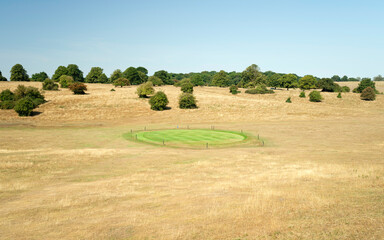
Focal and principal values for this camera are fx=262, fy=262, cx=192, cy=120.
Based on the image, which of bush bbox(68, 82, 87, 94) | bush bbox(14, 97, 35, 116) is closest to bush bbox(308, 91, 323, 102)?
bush bbox(68, 82, 87, 94)

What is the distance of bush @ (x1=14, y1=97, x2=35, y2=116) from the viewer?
242ft

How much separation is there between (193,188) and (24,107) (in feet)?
233

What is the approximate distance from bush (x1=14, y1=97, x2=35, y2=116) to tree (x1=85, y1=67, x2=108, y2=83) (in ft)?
326

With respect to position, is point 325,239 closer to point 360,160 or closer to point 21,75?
point 360,160

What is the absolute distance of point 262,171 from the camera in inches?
1077

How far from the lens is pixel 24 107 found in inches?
2906

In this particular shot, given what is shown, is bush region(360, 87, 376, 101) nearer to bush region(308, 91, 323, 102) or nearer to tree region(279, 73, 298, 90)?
bush region(308, 91, 323, 102)

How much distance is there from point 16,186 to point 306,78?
145462mm

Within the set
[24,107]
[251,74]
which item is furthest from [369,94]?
[24,107]

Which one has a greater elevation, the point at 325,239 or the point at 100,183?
the point at 325,239

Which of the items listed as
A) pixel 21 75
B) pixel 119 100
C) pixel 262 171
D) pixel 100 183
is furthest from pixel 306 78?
pixel 21 75

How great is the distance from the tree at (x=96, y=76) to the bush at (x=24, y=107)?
99240 mm

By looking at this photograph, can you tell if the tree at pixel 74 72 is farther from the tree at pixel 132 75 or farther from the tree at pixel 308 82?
the tree at pixel 308 82

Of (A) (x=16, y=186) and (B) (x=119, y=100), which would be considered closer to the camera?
(A) (x=16, y=186)
